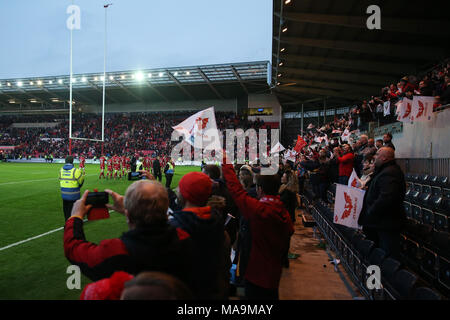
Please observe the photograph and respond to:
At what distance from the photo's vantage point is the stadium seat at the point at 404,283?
270 centimetres

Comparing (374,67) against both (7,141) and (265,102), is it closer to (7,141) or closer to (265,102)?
(265,102)

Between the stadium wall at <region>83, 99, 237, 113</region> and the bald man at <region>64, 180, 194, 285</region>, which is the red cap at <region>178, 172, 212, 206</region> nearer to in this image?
the bald man at <region>64, 180, 194, 285</region>

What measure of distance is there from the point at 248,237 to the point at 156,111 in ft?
170

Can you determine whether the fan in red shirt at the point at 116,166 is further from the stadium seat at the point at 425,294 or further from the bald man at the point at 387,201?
the stadium seat at the point at 425,294

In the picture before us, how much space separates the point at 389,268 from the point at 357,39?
633 inches

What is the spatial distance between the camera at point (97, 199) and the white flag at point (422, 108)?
9.40m

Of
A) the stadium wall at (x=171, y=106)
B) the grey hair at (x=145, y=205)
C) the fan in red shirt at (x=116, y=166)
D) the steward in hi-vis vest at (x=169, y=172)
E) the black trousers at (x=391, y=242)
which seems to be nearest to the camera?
the grey hair at (x=145, y=205)

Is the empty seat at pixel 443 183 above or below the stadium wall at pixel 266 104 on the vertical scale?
below

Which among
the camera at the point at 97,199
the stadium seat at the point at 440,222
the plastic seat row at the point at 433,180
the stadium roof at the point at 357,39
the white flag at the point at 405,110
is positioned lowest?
the stadium seat at the point at 440,222

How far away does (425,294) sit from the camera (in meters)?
2.38

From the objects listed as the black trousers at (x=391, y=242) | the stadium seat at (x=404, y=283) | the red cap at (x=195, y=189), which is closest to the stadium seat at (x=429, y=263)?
the black trousers at (x=391, y=242)

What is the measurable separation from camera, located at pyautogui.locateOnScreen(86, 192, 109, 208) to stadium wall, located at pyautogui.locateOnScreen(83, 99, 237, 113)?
1828 inches
